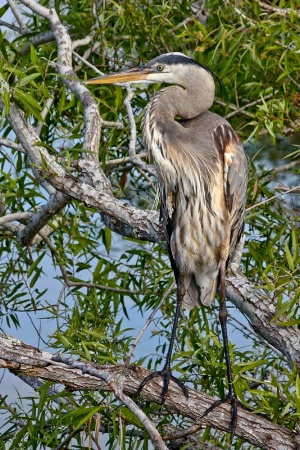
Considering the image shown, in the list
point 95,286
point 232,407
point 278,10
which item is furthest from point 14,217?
point 278,10

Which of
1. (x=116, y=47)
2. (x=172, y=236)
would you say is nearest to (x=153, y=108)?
(x=172, y=236)

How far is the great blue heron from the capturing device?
286cm

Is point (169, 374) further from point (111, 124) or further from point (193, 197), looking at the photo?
point (111, 124)

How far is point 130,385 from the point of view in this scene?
2.47m

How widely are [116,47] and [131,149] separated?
0.81 m

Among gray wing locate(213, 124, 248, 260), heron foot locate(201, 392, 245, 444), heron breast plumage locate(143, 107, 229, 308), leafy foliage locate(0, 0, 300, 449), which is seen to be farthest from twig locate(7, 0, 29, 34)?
heron foot locate(201, 392, 245, 444)

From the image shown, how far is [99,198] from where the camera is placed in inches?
113

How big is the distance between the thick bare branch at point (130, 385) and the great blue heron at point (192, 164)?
0.33m

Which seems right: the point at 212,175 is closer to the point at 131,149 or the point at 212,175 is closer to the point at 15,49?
the point at 131,149

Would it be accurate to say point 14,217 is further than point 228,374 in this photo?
Yes

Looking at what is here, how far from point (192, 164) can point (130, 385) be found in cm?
75

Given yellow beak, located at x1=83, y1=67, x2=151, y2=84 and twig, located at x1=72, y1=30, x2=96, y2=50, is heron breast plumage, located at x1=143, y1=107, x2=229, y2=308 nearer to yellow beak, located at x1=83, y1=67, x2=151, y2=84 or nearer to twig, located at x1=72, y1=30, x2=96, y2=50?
yellow beak, located at x1=83, y1=67, x2=151, y2=84

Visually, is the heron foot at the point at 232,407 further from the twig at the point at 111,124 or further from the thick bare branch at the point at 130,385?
the twig at the point at 111,124

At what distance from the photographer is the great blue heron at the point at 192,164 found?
2859 millimetres
